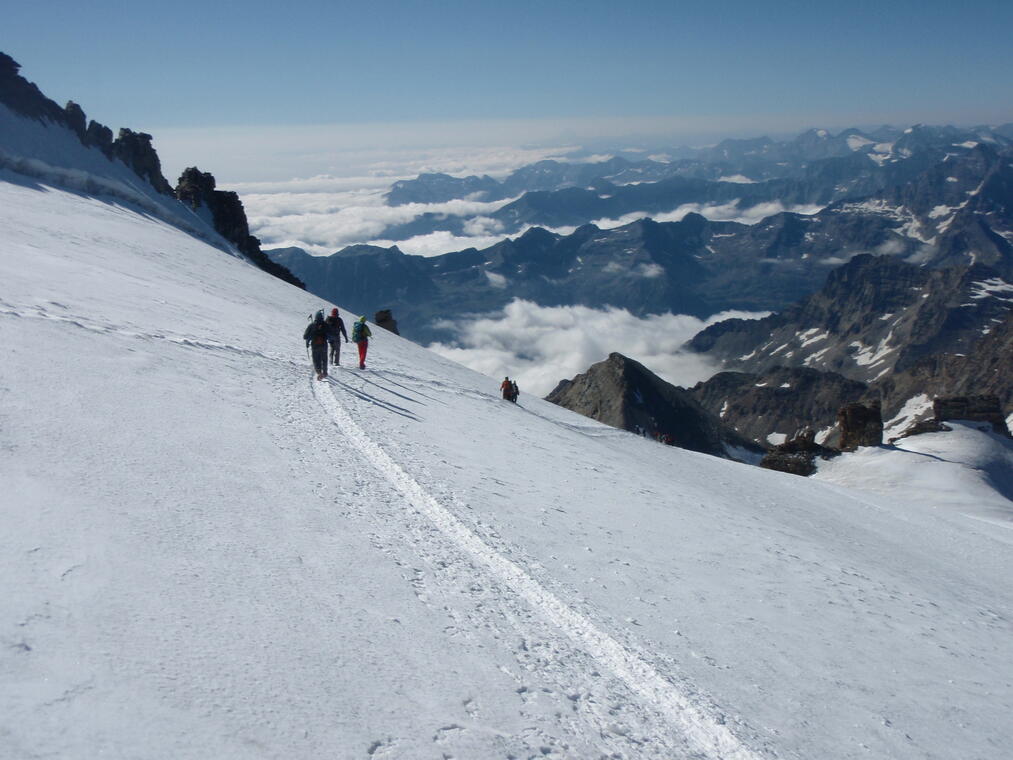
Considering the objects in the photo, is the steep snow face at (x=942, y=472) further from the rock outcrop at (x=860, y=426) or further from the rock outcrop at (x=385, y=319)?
the rock outcrop at (x=385, y=319)

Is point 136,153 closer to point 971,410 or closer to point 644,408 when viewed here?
point 644,408

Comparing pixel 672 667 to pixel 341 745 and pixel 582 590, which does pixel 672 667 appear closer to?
pixel 582 590

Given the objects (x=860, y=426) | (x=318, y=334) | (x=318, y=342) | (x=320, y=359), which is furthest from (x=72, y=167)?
(x=860, y=426)

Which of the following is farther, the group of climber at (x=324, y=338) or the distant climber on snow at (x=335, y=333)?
the distant climber on snow at (x=335, y=333)

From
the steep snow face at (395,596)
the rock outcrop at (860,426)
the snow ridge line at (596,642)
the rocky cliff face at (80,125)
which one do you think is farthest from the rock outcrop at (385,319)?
the snow ridge line at (596,642)

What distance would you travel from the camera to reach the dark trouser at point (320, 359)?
71.3 ft

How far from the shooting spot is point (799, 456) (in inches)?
2384

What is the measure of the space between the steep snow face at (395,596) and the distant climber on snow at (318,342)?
91.5 inches

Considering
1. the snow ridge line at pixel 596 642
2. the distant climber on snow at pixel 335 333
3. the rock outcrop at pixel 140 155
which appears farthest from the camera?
the rock outcrop at pixel 140 155

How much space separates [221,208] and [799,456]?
78.6 metres

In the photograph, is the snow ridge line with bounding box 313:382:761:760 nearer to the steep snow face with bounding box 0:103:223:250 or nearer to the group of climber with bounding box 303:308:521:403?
the group of climber with bounding box 303:308:521:403

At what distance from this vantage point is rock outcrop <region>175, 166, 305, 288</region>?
88.2 meters

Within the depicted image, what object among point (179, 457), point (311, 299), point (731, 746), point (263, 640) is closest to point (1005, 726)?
point (731, 746)

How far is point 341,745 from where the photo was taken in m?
5.88
